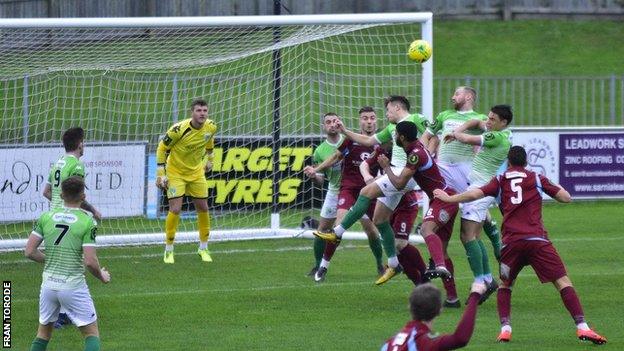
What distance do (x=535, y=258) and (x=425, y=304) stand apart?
4038 mm

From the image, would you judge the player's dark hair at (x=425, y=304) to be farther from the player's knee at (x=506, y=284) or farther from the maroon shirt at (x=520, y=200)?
the player's knee at (x=506, y=284)

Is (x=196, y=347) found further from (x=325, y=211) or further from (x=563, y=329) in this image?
(x=325, y=211)

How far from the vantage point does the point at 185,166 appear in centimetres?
1708

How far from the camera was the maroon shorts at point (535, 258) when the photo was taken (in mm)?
11289

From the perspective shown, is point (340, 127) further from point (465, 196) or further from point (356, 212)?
point (465, 196)

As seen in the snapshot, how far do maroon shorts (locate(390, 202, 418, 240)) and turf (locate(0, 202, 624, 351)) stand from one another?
76 centimetres

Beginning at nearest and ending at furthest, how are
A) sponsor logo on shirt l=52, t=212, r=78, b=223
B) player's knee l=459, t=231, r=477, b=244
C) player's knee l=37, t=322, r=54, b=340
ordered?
1. sponsor logo on shirt l=52, t=212, r=78, b=223
2. player's knee l=37, t=322, r=54, b=340
3. player's knee l=459, t=231, r=477, b=244

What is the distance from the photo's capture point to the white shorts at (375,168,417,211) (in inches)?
538

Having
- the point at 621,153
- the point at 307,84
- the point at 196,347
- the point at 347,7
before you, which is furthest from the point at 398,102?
the point at 347,7

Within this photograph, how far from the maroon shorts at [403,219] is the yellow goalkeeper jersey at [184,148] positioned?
12.3ft

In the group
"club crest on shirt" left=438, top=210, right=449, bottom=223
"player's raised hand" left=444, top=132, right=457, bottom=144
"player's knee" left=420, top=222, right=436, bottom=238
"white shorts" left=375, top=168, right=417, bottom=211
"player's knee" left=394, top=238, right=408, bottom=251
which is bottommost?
"player's knee" left=394, top=238, right=408, bottom=251

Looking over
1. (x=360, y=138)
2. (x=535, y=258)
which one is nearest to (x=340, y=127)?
(x=360, y=138)

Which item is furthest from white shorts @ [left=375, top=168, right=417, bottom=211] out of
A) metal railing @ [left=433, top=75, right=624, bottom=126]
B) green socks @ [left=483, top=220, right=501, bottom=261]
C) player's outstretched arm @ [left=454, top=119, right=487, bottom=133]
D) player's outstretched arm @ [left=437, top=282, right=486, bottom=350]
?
metal railing @ [left=433, top=75, right=624, bottom=126]

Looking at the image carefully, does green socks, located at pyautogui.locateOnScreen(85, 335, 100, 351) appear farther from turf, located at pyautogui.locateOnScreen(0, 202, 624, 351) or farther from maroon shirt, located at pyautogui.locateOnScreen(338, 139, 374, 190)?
maroon shirt, located at pyautogui.locateOnScreen(338, 139, 374, 190)
